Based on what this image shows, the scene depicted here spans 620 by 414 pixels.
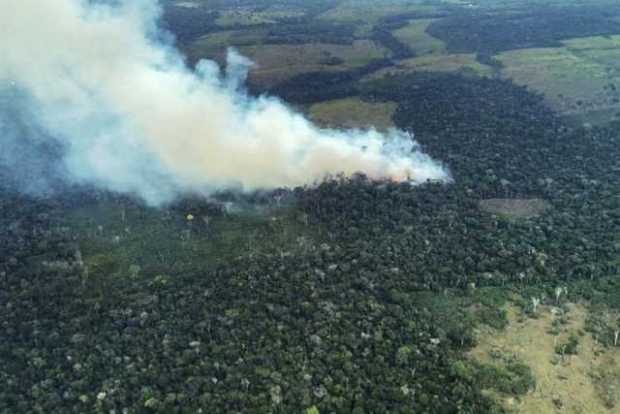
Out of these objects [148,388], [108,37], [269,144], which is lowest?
[148,388]

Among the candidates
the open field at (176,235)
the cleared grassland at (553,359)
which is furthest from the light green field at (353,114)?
the cleared grassland at (553,359)

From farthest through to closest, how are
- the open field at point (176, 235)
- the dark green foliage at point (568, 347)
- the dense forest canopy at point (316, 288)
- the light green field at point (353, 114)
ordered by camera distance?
the light green field at point (353, 114)
the open field at point (176, 235)
the dark green foliage at point (568, 347)
the dense forest canopy at point (316, 288)

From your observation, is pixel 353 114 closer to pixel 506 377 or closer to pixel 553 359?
pixel 553 359

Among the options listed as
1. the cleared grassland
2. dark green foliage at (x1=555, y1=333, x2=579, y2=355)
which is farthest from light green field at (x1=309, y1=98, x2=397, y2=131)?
dark green foliage at (x1=555, y1=333, x2=579, y2=355)

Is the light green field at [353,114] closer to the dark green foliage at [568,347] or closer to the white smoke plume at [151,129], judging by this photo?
the white smoke plume at [151,129]

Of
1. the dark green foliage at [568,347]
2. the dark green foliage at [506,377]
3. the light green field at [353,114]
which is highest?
the light green field at [353,114]

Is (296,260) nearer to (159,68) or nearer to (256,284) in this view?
(256,284)

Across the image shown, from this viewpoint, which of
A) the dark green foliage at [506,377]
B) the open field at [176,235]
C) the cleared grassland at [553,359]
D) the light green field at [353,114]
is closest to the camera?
the cleared grassland at [553,359]

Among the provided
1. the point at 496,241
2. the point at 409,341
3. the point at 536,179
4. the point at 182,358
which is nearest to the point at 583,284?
the point at 496,241
